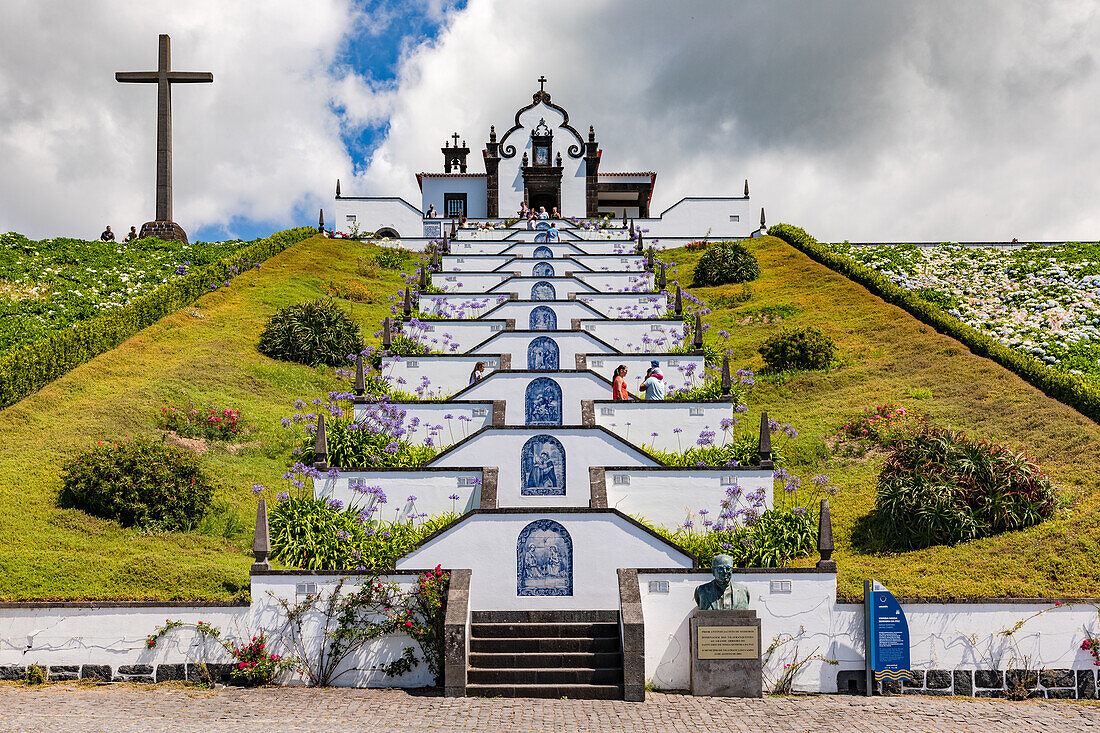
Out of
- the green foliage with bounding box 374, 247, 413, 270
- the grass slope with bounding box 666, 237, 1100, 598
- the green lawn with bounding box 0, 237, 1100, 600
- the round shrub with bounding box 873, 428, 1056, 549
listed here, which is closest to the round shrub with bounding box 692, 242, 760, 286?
the grass slope with bounding box 666, 237, 1100, 598

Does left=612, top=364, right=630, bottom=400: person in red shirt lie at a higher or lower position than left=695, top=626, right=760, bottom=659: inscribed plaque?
higher

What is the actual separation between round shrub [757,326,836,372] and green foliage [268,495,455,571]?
38.6 feet

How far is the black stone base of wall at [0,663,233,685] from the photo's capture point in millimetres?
11648

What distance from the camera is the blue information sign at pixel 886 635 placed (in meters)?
11.6

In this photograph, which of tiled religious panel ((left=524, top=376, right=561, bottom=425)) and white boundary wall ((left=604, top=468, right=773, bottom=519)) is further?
tiled religious panel ((left=524, top=376, right=561, bottom=425))

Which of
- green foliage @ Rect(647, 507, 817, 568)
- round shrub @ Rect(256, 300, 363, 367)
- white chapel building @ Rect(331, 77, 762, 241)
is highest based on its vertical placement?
white chapel building @ Rect(331, 77, 762, 241)

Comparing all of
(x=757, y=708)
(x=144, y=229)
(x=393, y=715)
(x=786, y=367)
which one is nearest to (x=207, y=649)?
(x=393, y=715)

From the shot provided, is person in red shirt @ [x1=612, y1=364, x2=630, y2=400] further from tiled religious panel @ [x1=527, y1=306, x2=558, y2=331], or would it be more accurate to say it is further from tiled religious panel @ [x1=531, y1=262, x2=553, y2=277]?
tiled religious panel @ [x1=531, y1=262, x2=553, y2=277]

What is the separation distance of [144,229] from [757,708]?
35525 millimetres

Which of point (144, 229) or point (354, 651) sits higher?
point (144, 229)

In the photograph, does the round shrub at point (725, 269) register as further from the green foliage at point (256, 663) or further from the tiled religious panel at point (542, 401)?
the green foliage at point (256, 663)

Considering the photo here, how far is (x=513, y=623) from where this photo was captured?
12.4 metres

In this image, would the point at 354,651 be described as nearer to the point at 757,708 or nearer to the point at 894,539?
the point at 757,708

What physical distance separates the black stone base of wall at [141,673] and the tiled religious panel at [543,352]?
11.3 m
